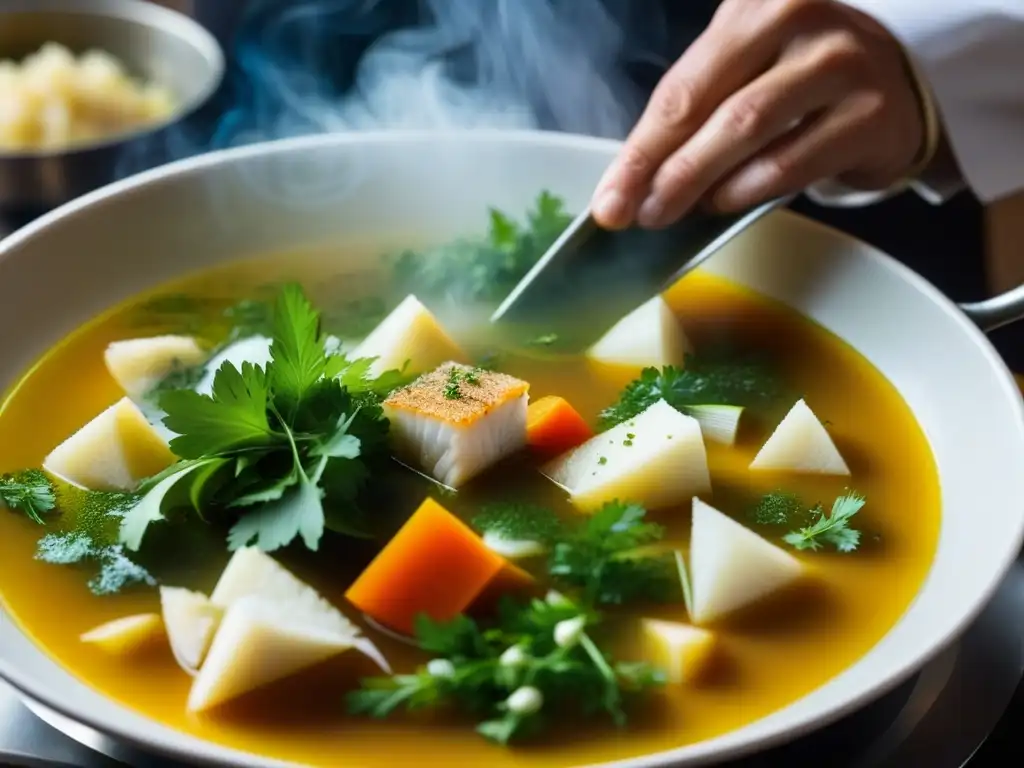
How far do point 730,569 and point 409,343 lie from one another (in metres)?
0.58

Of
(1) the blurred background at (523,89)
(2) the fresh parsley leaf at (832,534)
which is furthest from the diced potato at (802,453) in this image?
(1) the blurred background at (523,89)

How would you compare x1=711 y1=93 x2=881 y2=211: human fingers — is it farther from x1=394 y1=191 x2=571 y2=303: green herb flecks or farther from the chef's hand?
x1=394 y1=191 x2=571 y2=303: green herb flecks

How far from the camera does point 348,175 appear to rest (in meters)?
2.10

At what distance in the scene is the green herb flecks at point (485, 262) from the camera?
1.88 m

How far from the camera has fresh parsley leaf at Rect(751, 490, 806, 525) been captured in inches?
57.4

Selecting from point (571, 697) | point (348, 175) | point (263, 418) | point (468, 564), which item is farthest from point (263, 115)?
point (571, 697)

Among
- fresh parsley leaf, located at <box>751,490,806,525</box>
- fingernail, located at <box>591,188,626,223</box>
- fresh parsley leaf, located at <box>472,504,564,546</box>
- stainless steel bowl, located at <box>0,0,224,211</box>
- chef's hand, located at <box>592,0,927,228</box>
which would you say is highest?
chef's hand, located at <box>592,0,927,228</box>

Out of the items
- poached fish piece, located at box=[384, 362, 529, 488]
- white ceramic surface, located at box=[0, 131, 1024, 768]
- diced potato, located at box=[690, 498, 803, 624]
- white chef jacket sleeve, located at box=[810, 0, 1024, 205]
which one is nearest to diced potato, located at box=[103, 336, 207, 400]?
white ceramic surface, located at box=[0, 131, 1024, 768]

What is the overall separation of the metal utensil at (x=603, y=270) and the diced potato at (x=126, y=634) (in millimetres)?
758

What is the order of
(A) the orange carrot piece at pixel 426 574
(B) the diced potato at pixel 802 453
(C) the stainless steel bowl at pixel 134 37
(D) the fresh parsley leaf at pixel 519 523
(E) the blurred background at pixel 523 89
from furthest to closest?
(C) the stainless steel bowl at pixel 134 37 < (E) the blurred background at pixel 523 89 < (B) the diced potato at pixel 802 453 < (D) the fresh parsley leaf at pixel 519 523 < (A) the orange carrot piece at pixel 426 574

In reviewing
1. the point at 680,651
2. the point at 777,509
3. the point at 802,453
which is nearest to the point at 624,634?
the point at 680,651

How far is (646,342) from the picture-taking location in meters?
1.73

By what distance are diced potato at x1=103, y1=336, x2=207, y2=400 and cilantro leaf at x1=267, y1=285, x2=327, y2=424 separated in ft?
0.87

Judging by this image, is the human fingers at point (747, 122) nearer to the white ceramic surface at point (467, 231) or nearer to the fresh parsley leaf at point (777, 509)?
the white ceramic surface at point (467, 231)
